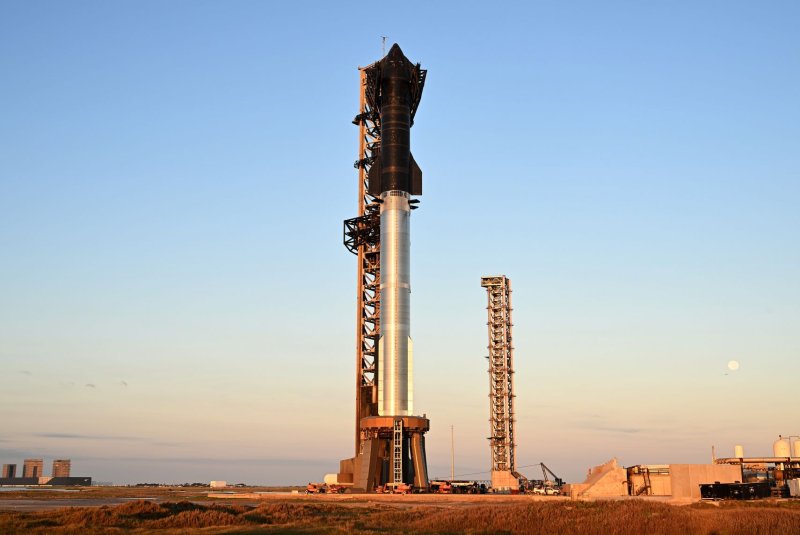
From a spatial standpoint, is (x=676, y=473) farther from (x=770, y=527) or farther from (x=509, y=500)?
(x=770, y=527)

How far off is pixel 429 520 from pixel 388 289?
36354 millimetres

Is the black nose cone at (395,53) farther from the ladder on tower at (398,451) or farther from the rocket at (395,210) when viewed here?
the ladder on tower at (398,451)

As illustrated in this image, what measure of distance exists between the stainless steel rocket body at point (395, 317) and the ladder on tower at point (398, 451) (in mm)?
1847

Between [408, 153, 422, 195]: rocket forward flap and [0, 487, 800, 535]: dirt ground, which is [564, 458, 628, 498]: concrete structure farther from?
[408, 153, 422, 195]: rocket forward flap

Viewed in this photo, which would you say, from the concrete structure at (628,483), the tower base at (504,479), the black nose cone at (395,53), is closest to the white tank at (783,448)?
the concrete structure at (628,483)

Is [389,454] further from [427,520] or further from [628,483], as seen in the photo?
[427,520]

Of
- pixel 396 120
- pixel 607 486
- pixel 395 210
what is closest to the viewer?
pixel 607 486

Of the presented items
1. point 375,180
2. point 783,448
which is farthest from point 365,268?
point 783,448

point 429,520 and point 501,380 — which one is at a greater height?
point 501,380

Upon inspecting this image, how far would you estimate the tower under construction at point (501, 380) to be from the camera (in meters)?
108

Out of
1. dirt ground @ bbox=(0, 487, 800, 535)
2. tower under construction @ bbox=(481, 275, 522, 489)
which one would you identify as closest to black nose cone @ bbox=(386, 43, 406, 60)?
tower under construction @ bbox=(481, 275, 522, 489)

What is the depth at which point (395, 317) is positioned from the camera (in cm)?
7850

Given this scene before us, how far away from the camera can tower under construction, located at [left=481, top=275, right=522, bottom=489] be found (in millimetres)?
108438

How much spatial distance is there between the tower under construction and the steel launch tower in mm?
25567
